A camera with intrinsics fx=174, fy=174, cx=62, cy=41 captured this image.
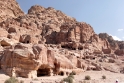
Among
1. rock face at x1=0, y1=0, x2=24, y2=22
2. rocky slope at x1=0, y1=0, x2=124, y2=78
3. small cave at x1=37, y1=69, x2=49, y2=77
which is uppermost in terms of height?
rock face at x1=0, y1=0, x2=24, y2=22

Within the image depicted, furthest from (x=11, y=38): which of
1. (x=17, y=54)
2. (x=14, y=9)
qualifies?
(x=14, y=9)

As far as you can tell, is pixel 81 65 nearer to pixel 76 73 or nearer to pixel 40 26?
pixel 76 73

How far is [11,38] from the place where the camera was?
36781 mm

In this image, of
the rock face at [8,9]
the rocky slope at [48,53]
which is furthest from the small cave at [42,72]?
the rock face at [8,9]

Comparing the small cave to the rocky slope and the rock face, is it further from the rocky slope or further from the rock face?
the rock face

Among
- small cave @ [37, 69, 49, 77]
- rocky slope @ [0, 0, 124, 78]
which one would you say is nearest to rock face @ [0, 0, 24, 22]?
rocky slope @ [0, 0, 124, 78]

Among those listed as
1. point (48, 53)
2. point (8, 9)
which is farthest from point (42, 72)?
point (8, 9)

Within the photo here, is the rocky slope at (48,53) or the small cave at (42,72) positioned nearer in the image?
the rocky slope at (48,53)

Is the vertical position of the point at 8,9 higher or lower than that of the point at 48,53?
higher

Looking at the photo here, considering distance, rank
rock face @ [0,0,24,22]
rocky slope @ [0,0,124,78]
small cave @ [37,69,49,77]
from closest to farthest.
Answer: rocky slope @ [0,0,124,78], small cave @ [37,69,49,77], rock face @ [0,0,24,22]

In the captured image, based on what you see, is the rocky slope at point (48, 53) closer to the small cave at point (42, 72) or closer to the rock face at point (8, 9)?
the small cave at point (42, 72)

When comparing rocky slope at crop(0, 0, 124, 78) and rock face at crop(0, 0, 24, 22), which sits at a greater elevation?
rock face at crop(0, 0, 24, 22)

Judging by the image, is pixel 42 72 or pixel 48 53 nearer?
pixel 48 53

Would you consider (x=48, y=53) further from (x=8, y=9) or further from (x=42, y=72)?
(x=8, y=9)
